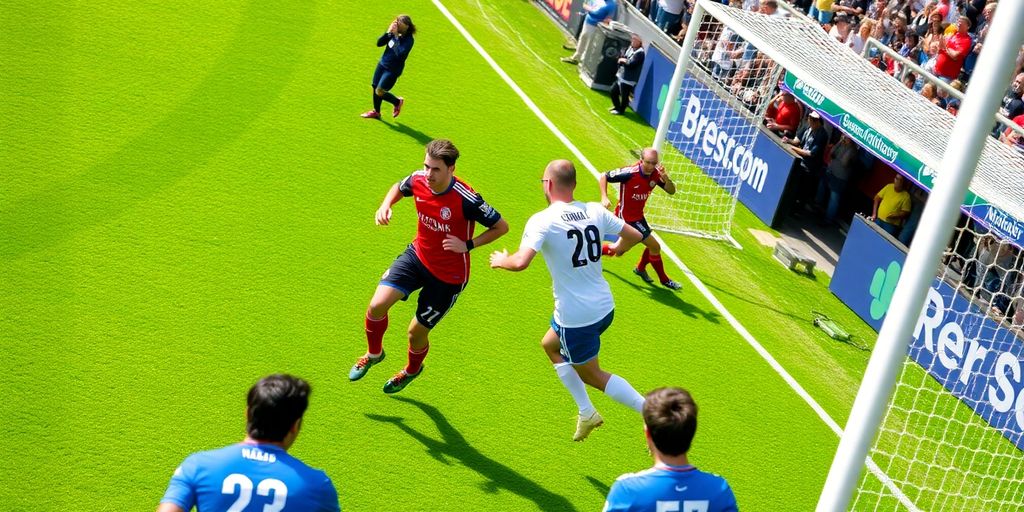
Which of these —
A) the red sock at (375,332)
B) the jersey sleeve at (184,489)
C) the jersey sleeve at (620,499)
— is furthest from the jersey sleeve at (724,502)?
the red sock at (375,332)

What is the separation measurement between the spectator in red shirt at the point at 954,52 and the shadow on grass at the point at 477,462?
1113 centimetres

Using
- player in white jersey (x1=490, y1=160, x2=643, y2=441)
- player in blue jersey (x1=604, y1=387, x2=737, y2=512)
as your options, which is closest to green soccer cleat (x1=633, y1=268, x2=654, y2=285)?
player in white jersey (x1=490, y1=160, x2=643, y2=441)

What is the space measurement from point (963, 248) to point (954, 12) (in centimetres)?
563

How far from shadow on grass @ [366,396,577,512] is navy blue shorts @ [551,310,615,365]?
41.1 inches

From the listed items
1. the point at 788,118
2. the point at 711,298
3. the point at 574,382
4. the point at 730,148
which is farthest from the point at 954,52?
the point at 574,382

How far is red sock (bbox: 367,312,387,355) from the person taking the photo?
7.92 meters

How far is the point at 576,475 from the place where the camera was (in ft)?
25.8

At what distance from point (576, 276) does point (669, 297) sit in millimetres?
4947

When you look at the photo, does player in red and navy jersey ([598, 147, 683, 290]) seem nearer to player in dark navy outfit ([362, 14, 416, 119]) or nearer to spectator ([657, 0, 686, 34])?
player in dark navy outfit ([362, 14, 416, 119])

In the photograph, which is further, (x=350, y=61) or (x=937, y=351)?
(x=350, y=61)

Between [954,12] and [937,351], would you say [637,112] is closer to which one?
[954,12]

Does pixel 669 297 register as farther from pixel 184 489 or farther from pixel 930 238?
pixel 184 489

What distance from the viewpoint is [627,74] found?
18.0m

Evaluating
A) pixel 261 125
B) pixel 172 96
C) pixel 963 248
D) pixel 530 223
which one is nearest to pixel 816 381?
pixel 963 248
